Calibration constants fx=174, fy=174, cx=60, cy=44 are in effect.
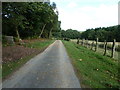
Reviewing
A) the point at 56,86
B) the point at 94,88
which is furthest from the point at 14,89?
the point at 94,88

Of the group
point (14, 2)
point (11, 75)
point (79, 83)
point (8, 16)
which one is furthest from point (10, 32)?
point (79, 83)

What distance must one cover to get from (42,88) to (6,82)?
1.74 metres

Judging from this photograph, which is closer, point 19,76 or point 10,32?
point 19,76

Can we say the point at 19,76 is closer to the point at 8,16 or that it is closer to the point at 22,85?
the point at 22,85

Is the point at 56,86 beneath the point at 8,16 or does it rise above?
beneath

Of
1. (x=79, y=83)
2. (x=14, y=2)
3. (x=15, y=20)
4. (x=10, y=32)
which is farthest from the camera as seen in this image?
(x=10, y=32)

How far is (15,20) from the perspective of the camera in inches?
978

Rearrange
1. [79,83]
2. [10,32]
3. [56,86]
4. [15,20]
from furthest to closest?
[10,32], [15,20], [79,83], [56,86]

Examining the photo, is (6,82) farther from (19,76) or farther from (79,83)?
(79,83)

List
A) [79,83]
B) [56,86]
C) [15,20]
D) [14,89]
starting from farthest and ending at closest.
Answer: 1. [15,20]
2. [79,83]
3. [56,86]
4. [14,89]

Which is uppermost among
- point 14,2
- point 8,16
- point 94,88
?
point 14,2

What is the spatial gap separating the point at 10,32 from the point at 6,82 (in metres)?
27.9

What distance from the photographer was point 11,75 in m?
8.52

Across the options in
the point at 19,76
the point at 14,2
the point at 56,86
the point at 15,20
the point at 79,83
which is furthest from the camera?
the point at 15,20
